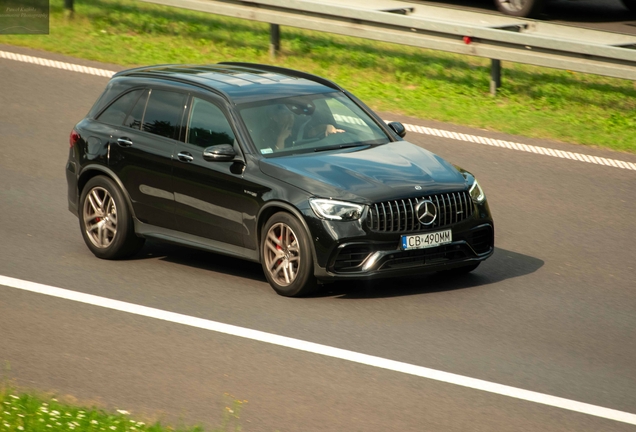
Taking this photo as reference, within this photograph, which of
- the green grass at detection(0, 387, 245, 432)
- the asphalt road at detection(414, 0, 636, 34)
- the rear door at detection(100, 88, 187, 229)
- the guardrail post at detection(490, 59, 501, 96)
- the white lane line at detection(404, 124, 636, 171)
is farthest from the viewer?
the asphalt road at detection(414, 0, 636, 34)

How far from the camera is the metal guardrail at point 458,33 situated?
14.8 metres

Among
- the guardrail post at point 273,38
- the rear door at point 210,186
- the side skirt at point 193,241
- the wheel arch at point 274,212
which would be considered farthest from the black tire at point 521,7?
the wheel arch at point 274,212

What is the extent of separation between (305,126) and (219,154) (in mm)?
891

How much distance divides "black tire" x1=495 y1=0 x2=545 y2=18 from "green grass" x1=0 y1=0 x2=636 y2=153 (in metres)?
2.60

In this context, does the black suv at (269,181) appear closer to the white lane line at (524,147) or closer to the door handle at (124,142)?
the door handle at (124,142)

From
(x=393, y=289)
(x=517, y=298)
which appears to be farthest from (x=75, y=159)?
(x=517, y=298)

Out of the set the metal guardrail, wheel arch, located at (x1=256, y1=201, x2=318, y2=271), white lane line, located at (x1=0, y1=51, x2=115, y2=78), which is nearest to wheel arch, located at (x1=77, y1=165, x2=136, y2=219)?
wheel arch, located at (x1=256, y1=201, x2=318, y2=271)

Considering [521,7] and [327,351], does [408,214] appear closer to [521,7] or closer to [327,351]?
[327,351]

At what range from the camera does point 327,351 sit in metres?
8.02

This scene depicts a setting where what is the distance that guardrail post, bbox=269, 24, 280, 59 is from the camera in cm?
1749

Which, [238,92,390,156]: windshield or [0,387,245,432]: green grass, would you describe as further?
[238,92,390,156]: windshield

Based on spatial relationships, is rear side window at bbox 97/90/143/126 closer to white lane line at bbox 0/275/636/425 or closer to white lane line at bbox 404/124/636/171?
white lane line at bbox 0/275/636/425

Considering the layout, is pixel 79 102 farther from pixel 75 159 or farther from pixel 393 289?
pixel 393 289

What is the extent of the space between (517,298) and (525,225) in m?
2.34
